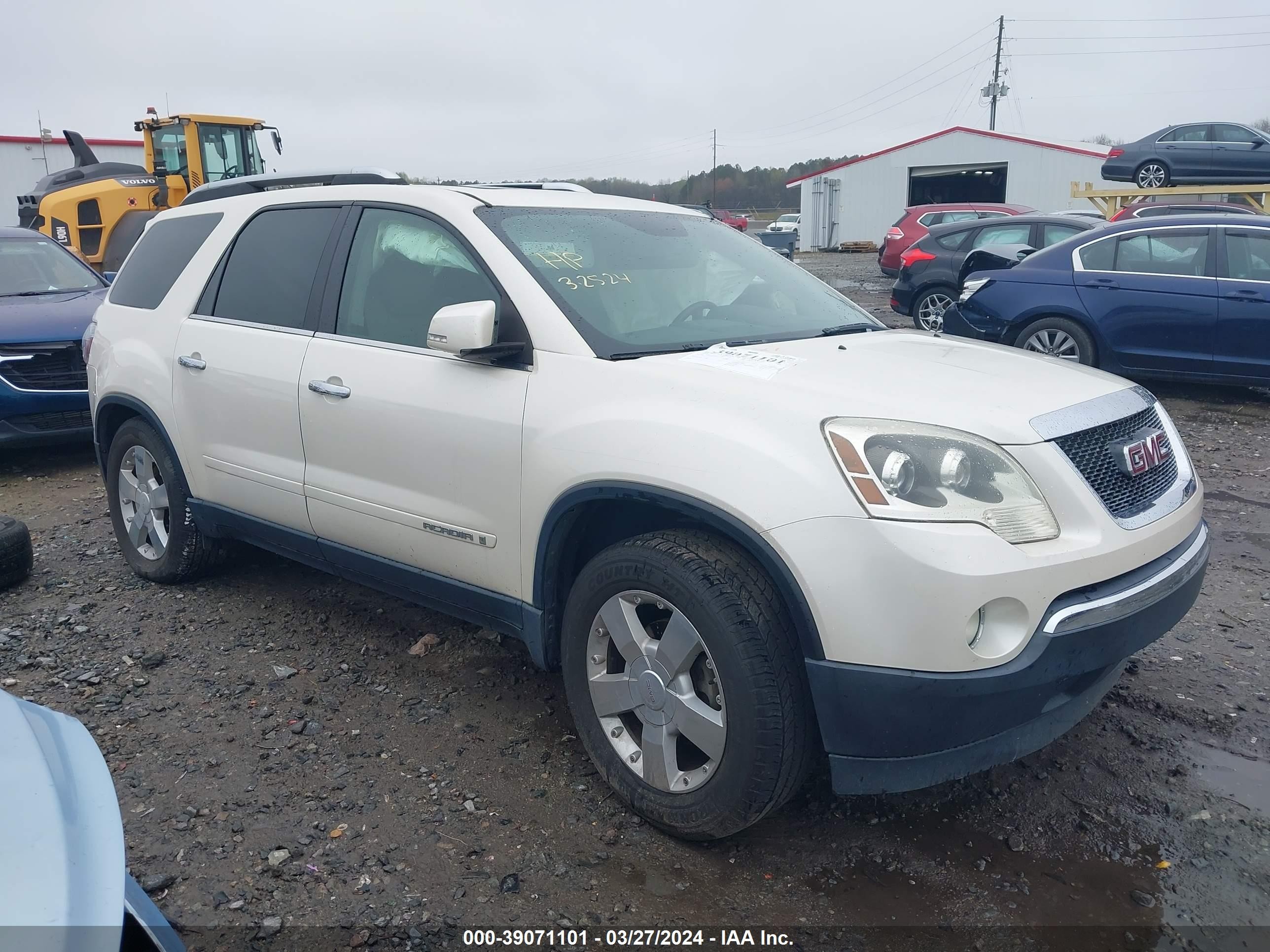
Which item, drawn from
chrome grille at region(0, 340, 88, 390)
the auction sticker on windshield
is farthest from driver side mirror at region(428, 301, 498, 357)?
chrome grille at region(0, 340, 88, 390)

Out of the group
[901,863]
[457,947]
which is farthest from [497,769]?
[901,863]

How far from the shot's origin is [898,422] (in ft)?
8.09

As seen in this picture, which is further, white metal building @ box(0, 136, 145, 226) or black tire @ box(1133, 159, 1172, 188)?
white metal building @ box(0, 136, 145, 226)

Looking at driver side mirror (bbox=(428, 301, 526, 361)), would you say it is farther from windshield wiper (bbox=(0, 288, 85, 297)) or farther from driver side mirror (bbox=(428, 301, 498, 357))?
windshield wiper (bbox=(0, 288, 85, 297))

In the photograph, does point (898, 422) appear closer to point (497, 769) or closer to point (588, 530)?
point (588, 530)

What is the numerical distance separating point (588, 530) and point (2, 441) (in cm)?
579

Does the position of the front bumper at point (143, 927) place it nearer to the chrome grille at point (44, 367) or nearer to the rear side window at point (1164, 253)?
the chrome grille at point (44, 367)

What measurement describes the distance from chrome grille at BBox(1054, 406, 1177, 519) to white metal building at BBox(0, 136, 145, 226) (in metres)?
24.9

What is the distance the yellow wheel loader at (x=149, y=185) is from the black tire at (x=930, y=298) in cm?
1038

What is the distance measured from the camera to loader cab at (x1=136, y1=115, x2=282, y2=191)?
14727mm

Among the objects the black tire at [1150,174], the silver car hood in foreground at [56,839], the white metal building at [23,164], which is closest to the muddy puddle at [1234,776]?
the silver car hood in foreground at [56,839]

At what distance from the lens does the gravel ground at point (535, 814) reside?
2.49 m

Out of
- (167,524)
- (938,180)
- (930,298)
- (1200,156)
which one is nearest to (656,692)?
(167,524)

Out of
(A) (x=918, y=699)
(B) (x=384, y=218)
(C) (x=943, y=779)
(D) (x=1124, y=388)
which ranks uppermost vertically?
(B) (x=384, y=218)
